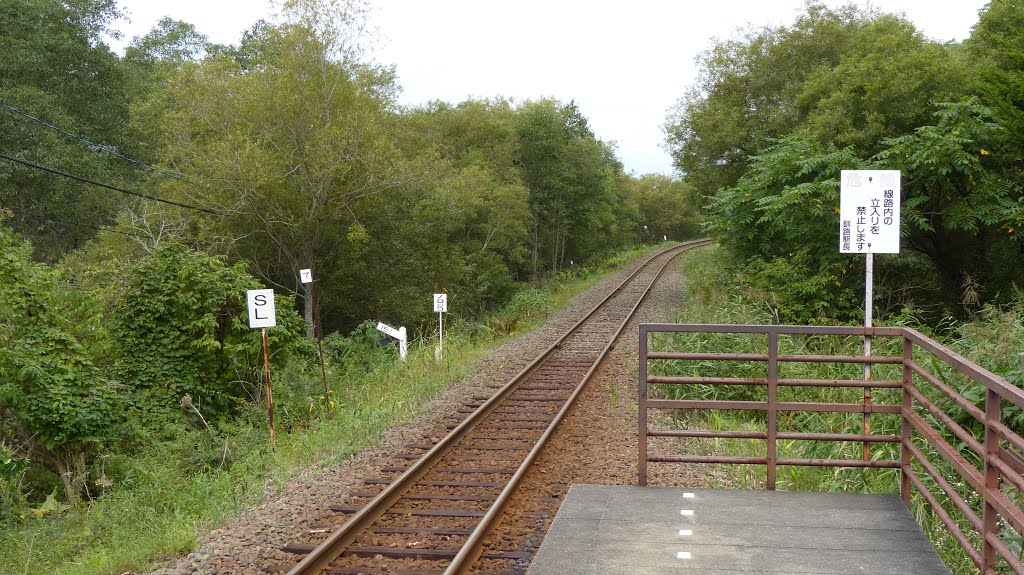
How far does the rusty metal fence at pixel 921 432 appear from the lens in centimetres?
383

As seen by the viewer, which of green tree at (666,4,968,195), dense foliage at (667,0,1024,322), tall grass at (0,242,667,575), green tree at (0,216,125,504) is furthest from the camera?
green tree at (666,4,968,195)

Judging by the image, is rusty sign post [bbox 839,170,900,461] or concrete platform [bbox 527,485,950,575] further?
rusty sign post [bbox 839,170,900,461]

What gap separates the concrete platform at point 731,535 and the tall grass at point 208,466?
347cm

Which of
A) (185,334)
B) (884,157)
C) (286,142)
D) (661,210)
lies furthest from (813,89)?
(661,210)

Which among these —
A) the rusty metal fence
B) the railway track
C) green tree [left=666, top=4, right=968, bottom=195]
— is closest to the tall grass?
the railway track

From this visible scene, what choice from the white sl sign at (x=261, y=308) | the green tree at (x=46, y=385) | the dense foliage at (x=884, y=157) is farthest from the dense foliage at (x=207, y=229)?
the dense foliage at (x=884, y=157)

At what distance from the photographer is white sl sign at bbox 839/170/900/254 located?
731cm

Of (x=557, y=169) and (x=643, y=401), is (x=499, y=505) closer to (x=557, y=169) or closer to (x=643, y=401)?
(x=643, y=401)

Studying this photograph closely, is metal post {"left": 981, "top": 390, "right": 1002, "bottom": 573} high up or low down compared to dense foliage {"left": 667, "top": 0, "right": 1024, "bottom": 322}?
down

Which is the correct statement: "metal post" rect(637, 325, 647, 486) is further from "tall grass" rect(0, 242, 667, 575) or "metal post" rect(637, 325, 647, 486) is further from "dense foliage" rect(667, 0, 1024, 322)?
"dense foliage" rect(667, 0, 1024, 322)

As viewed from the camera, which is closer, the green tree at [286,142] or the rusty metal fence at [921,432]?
the rusty metal fence at [921,432]

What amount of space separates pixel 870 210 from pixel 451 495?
4753 millimetres

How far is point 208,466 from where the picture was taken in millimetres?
11133

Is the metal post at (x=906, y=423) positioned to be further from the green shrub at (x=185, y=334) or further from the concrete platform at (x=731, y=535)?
the green shrub at (x=185, y=334)
